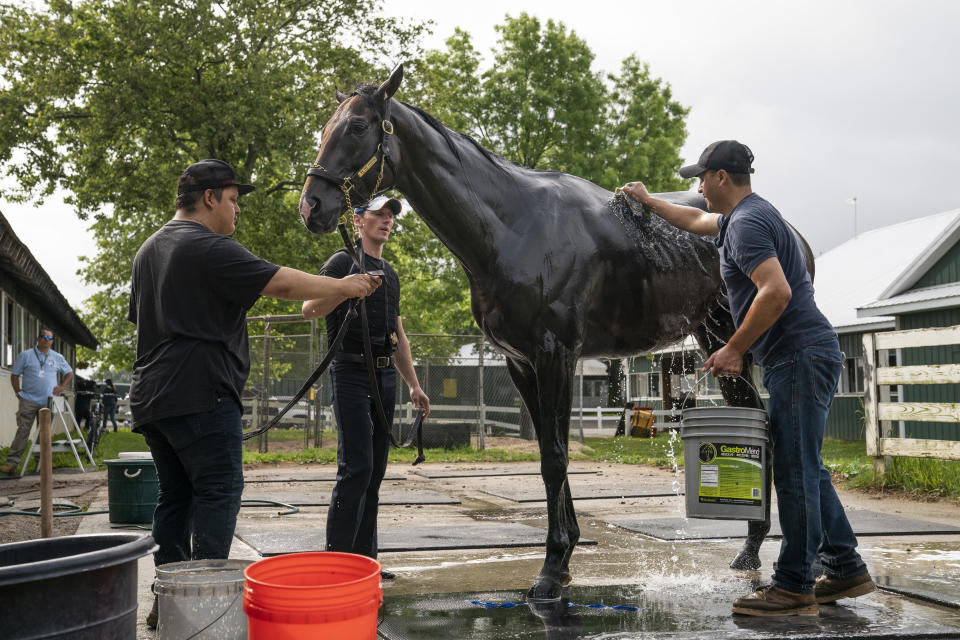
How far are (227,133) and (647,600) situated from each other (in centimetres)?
1806

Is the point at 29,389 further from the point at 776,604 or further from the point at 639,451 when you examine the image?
the point at 639,451

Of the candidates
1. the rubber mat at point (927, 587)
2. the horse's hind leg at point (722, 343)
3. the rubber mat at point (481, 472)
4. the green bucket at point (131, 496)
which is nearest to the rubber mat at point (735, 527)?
the horse's hind leg at point (722, 343)

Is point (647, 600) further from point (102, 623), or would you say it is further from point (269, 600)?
point (102, 623)

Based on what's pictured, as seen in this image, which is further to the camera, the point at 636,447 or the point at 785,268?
the point at 636,447

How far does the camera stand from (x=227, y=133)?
19.6 meters

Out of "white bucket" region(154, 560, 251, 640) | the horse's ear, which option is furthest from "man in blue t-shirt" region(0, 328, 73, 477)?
"white bucket" region(154, 560, 251, 640)

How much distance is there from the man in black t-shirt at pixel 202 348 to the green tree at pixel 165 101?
16797 millimetres

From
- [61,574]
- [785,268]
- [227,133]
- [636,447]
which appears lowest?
[636,447]

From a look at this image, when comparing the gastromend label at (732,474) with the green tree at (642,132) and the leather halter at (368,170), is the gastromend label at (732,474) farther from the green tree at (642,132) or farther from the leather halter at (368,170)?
the green tree at (642,132)

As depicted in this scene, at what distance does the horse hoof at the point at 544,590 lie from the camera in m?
3.97

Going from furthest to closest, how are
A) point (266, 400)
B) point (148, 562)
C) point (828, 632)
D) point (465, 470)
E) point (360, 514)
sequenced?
point (266, 400), point (465, 470), point (148, 562), point (360, 514), point (828, 632)

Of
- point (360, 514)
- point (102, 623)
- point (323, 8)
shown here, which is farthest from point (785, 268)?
point (323, 8)

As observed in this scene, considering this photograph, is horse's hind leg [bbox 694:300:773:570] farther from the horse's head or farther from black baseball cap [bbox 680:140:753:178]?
the horse's head

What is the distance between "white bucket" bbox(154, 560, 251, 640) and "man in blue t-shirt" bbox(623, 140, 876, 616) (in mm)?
2187
